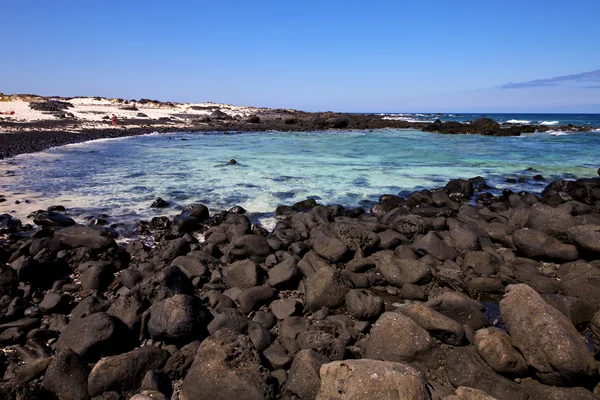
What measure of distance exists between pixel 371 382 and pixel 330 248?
163 inches

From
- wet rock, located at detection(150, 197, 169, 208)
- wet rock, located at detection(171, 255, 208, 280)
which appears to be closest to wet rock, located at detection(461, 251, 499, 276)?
wet rock, located at detection(171, 255, 208, 280)

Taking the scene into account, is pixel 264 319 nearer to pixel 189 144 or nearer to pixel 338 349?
pixel 338 349

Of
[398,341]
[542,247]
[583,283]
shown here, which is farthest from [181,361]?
[542,247]

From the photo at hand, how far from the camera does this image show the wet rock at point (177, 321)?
4.60 metres

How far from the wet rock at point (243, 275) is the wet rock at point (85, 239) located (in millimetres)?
2962

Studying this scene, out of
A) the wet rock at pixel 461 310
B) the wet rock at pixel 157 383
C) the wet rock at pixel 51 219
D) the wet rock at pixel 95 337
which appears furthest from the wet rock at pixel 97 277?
the wet rock at pixel 461 310

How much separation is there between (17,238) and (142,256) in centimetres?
328

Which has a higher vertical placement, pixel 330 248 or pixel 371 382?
pixel 371 382

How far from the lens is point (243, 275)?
6391mm

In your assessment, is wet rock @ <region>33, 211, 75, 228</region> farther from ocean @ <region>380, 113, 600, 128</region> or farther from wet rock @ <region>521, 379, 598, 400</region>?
ocean @ <region>380, 113, 600, 128</region>

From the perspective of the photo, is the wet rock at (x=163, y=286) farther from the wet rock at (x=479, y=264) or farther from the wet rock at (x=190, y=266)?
the wet rock at (x=479, y=264)

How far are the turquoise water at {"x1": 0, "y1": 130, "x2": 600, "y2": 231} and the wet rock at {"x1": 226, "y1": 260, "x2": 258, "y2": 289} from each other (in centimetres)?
391

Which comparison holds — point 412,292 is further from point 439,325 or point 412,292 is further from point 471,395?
point 471,395

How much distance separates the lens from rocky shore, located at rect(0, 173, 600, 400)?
391 cm
